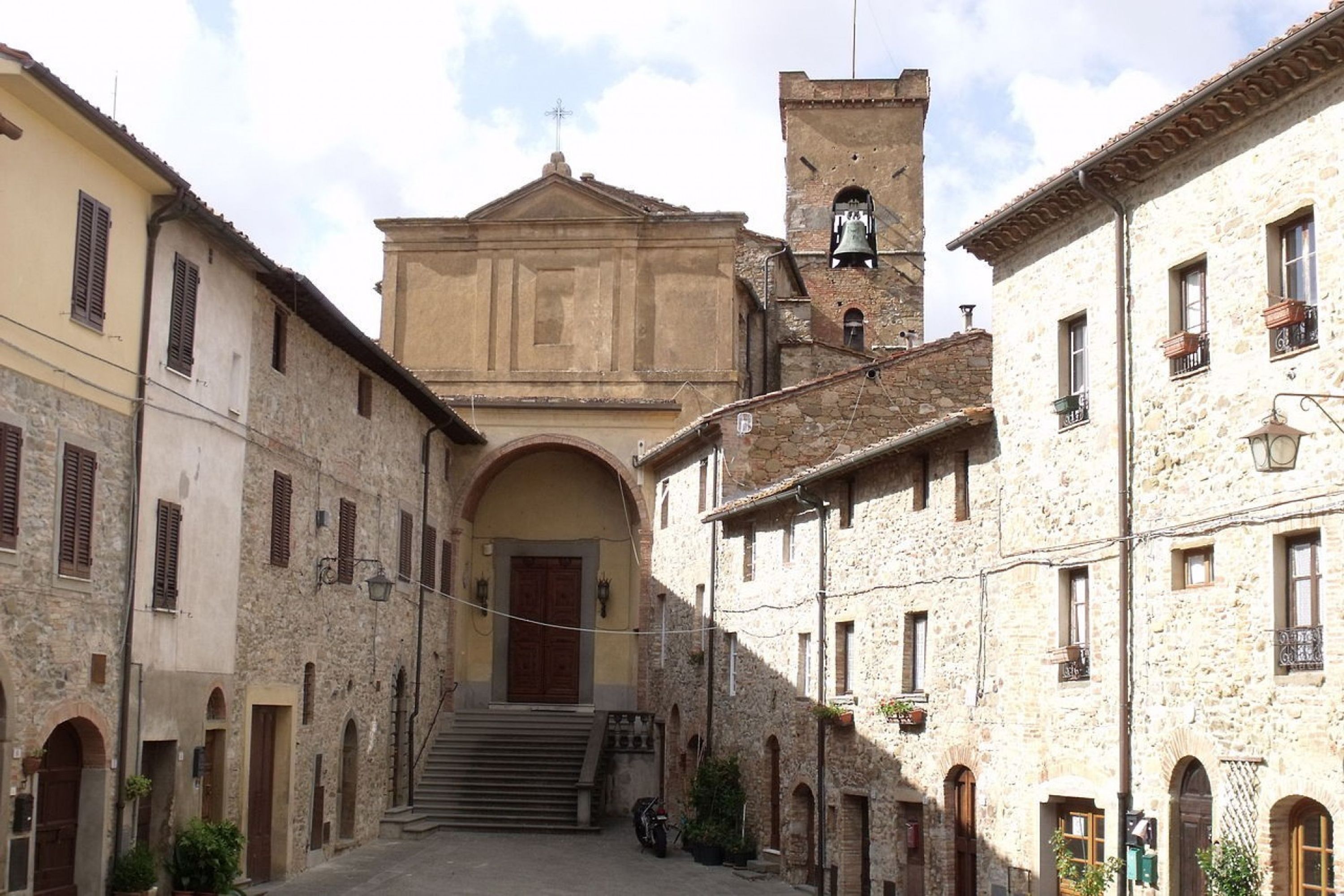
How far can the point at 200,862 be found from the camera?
18.1 m

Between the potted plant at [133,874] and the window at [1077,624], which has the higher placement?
the window at [1077,624]

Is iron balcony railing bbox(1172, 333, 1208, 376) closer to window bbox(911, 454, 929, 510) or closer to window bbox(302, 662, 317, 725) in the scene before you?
window bbox(911, 454, 929, 510)

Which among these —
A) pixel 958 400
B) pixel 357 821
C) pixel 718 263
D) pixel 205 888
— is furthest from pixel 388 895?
pixel 718 263

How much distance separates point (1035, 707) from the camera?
17.3 meters

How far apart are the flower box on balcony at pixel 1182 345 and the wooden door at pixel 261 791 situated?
12.4 m

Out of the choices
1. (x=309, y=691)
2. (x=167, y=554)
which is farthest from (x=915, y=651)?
(x=167, y=554)

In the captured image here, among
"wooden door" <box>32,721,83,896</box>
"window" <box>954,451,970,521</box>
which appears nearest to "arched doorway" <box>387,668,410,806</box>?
"wooden door" <box>32,721,83,896</box>

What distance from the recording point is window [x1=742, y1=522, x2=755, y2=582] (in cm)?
2712

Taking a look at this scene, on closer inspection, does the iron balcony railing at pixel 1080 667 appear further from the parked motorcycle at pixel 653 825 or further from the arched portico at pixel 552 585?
the arched portico at pixel 552 585

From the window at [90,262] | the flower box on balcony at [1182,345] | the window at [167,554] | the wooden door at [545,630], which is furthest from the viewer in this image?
the wooden door at [545,630]

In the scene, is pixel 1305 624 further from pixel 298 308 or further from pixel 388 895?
pixel 298 308

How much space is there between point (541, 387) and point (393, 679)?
8.19m

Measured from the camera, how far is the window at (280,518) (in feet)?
70.1

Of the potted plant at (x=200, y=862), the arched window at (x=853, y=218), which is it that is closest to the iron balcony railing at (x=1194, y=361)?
the potted plant at (x=200, y=862)
